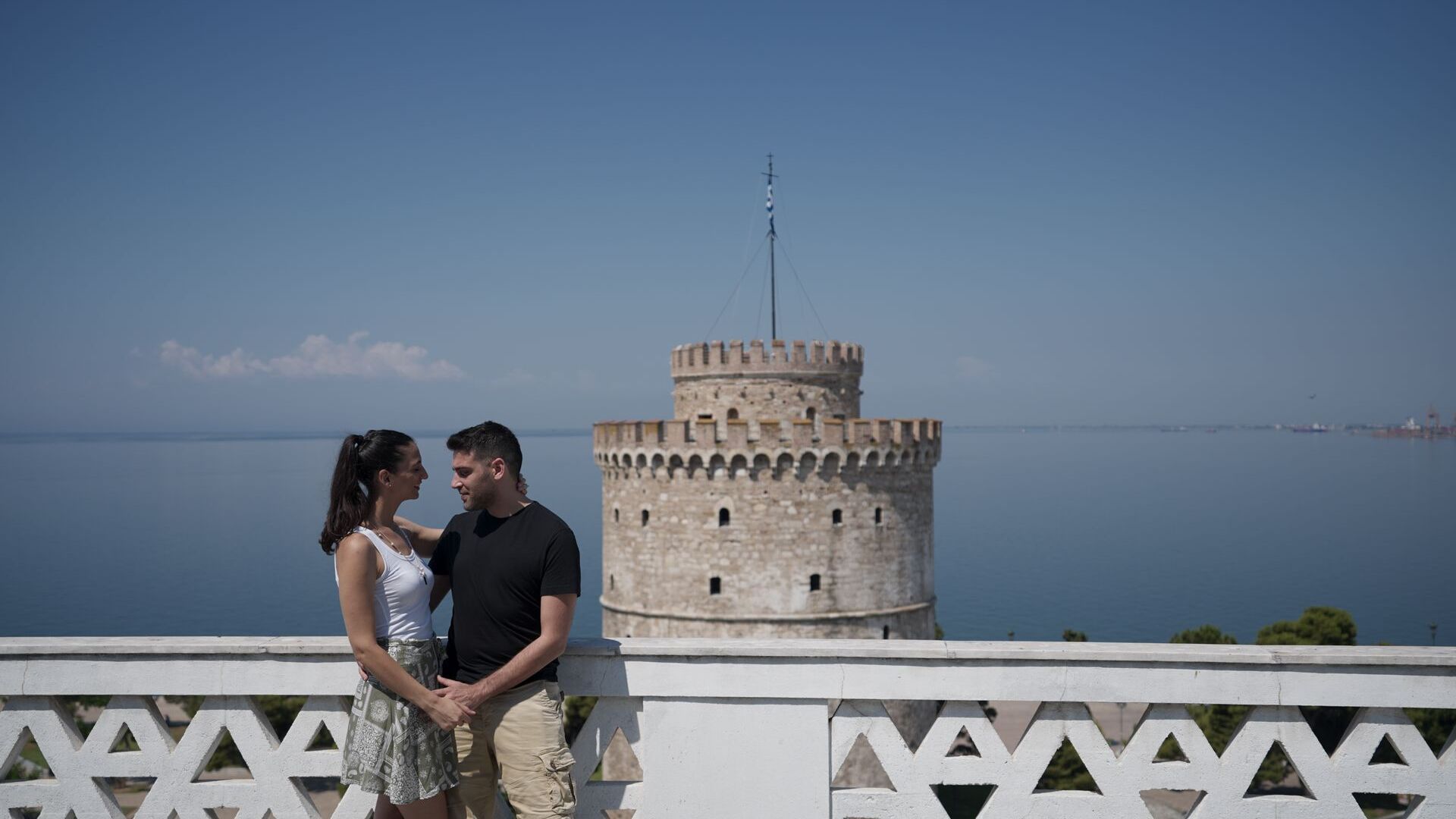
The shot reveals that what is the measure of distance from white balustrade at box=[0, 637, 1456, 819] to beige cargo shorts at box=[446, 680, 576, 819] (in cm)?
19

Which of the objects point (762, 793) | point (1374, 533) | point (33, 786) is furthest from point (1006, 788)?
point (1374, 533)

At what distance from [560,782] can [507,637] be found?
611 millimetres

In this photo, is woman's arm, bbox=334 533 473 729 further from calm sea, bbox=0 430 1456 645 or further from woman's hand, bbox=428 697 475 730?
calm sea, bbox=0 430 1456 645

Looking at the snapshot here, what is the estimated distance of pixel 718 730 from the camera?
4.00 meters

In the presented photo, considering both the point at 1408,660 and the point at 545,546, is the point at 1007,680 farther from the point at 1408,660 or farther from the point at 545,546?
the point at 545,546

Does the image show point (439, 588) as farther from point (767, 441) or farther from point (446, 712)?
point (767, 441)

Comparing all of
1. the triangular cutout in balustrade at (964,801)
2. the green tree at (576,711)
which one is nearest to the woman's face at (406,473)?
the triangular cutout in balustrade at (964,801)

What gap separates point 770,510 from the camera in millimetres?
22109

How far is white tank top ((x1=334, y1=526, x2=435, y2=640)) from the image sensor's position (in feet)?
12.4

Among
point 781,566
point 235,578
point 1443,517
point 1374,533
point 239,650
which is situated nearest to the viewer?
point 239,650

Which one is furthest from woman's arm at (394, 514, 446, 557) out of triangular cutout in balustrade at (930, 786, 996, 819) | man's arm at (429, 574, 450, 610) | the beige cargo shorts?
triangular cutout in balustrade at (930, 786, 996, 819)

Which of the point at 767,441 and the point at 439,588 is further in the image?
the point at 767,441

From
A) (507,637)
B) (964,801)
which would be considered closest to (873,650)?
(507,637)

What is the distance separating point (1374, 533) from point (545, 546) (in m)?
111
